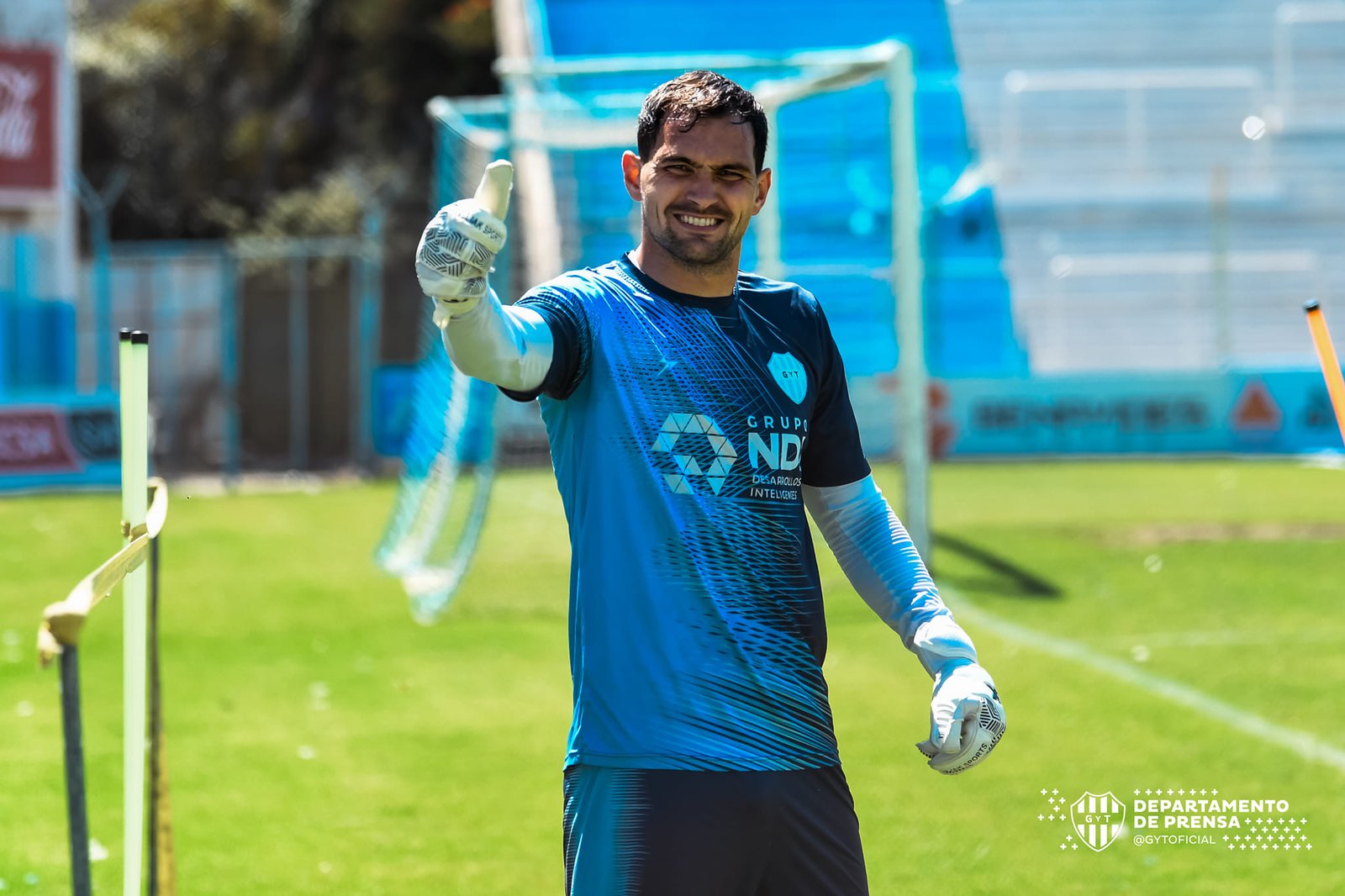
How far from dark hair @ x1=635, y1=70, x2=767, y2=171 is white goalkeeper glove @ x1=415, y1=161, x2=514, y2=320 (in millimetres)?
402

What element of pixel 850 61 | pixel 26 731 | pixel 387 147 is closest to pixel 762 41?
pixel 387 147

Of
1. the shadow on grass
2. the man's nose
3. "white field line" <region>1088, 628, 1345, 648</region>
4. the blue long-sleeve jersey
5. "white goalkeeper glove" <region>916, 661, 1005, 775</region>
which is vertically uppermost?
the man's nose

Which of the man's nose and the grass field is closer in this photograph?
the man's nose

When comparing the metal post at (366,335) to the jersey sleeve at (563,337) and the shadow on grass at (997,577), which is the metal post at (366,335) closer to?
the shadow on grass at (997,577)

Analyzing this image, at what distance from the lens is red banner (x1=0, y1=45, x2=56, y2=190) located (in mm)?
19422

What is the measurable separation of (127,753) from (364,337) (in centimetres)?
1638

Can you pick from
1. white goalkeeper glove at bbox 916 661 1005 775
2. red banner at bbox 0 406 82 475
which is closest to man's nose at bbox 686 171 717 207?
white goalkeeper glove at bbox 916 661 1005 775

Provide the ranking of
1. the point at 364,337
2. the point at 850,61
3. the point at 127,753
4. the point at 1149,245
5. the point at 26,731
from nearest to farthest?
the point at 127,753
the point at 26,731
the point at 850,61
the point at 364,337
the point at 1149,245

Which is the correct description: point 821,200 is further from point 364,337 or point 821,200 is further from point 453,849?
point 453,849

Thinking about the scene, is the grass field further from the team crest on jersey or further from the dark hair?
the dark hair

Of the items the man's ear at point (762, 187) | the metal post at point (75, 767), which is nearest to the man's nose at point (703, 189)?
the man's ear at point (762, 187)

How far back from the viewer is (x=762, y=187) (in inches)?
105

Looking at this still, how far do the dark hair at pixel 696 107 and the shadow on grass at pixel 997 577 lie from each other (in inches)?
279

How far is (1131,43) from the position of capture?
25.5 metres
